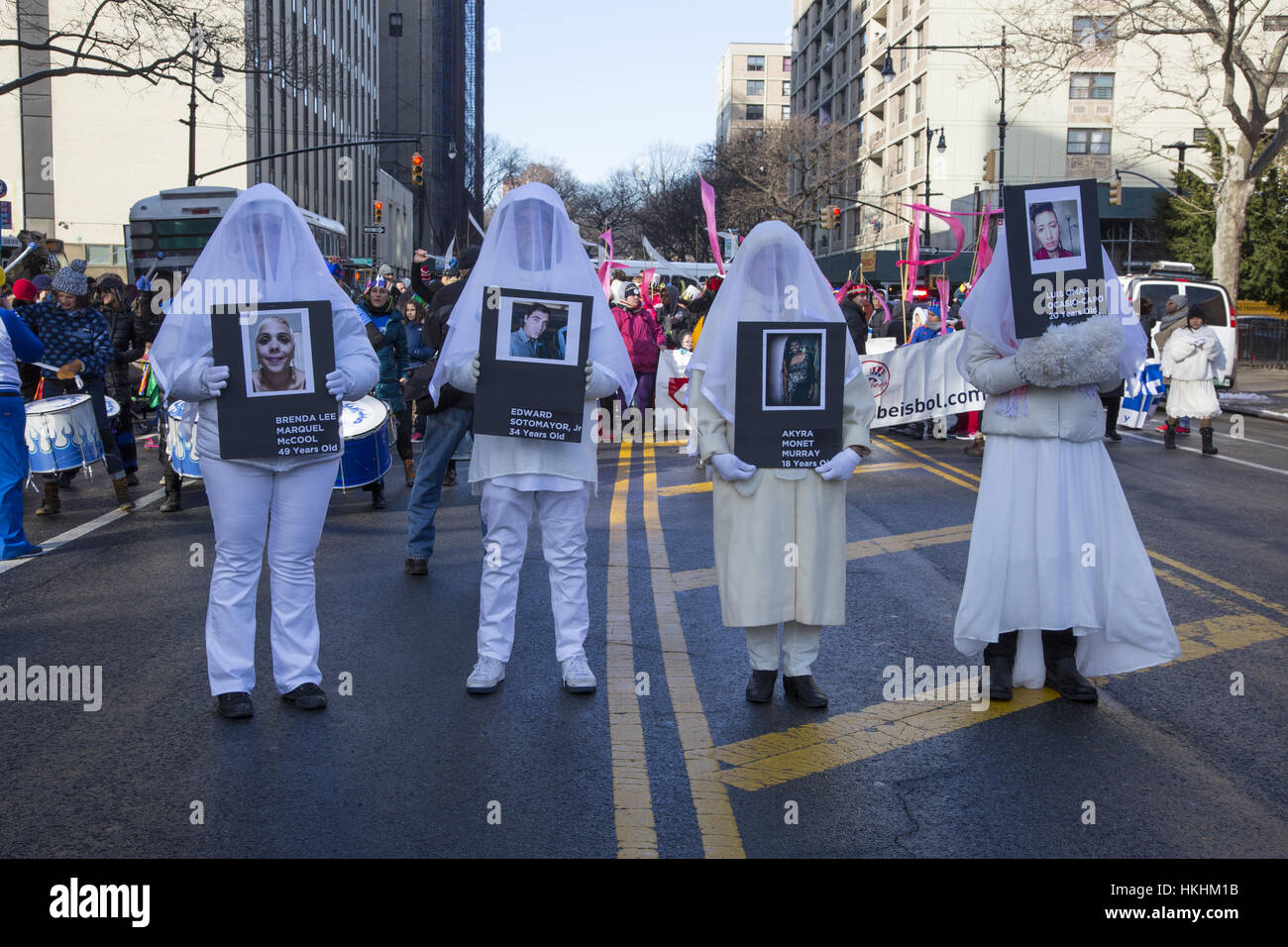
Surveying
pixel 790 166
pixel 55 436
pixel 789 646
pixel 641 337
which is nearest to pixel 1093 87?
pixel 790 166

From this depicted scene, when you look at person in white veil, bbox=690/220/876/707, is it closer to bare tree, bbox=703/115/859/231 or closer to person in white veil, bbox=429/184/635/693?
person in white veil, bbox=429/184/635/693

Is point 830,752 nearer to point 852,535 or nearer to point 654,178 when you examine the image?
point 852,535

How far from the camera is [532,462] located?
19.0ft

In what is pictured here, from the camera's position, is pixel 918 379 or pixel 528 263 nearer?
pixel 528 263

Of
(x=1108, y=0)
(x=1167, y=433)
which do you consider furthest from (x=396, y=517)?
(x=1108, y=0)

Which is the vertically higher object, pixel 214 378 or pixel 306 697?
pixel 214 378

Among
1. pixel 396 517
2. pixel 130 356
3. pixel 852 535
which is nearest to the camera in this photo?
pixel 852 535

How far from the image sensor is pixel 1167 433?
665 inches

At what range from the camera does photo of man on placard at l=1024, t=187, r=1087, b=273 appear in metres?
5.66

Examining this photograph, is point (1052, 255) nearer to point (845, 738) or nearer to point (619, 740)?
point (845, 738)

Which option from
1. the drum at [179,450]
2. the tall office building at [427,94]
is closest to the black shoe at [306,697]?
the drum at [179,450]

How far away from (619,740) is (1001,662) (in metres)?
1.81

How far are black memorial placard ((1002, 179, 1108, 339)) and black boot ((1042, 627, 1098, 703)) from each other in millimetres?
1318

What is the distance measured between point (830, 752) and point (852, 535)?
16.6 ft
